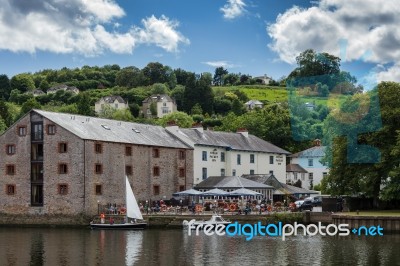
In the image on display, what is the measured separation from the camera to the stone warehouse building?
73.9m

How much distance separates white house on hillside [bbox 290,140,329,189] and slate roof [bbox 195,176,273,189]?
30413mm

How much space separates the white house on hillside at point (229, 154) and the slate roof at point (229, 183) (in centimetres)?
262

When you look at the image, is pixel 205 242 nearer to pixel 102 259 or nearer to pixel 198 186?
pixel 102 259

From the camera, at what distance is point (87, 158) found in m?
74.1

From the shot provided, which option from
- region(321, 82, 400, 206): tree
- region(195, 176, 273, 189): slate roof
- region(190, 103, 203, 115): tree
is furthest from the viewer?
region(190, 103, 203, 115): tree

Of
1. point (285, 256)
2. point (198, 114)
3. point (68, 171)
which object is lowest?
point (285, 256)

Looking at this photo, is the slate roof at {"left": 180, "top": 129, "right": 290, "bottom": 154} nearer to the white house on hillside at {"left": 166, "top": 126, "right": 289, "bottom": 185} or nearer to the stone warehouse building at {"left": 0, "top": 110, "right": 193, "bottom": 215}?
the white house on hillside at {"left": 166, "top": 126, "right": 289, "bottom": 185}

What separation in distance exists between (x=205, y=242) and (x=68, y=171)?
82.7 ft

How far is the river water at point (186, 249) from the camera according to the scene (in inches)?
1666

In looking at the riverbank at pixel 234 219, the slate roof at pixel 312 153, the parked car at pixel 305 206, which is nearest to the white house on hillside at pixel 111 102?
the slate roof at pixel 312 153

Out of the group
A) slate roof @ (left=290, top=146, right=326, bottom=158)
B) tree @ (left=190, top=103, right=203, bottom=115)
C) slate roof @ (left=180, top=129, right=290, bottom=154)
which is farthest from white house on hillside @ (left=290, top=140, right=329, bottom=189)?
tree @ (left=190, top=103, right=203, bottom=115)

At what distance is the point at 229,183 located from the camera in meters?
80.7

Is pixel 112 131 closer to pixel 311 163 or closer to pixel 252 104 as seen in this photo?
pixel 311 163

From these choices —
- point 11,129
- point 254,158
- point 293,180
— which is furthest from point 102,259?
point 293,180
